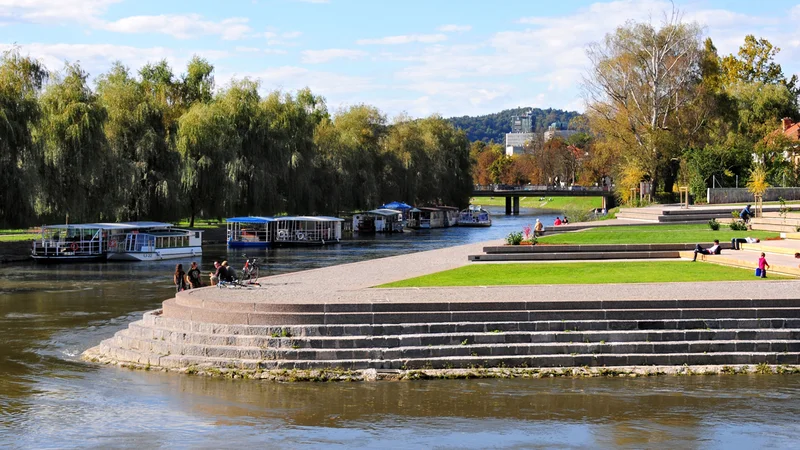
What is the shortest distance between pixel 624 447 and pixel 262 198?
212ft

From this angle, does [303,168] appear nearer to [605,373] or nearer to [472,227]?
[472,227]

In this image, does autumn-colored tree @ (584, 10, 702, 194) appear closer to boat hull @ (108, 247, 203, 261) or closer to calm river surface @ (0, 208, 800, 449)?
boat hull @ (108, 247, 203, 261)

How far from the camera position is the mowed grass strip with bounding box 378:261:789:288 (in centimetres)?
2961

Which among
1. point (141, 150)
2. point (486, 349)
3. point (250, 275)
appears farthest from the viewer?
point (141, 150)

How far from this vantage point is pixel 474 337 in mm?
22797

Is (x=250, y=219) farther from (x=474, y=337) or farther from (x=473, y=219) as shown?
(x=474, y=337)

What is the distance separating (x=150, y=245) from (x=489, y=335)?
135ft

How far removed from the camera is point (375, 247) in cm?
7350

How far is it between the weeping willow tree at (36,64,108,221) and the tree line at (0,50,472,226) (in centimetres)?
7

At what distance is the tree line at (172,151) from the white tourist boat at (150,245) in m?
3.77

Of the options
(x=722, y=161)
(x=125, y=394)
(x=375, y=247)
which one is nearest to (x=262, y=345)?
(x=125, y=394)

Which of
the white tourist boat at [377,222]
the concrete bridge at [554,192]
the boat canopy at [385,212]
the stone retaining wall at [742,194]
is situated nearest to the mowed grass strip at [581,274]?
the stone retaining wall at [742,194]

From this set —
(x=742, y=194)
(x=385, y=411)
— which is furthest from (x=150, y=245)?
(x=742, y=194)

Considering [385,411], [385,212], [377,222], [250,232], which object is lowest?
[385,411]
